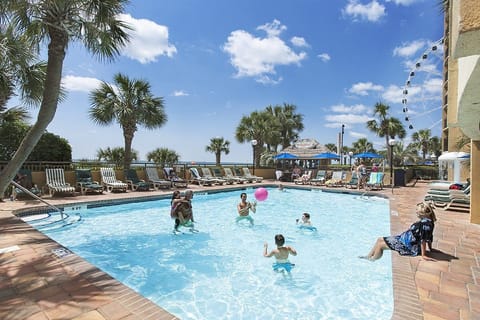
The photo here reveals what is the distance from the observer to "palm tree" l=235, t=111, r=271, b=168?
21500mm

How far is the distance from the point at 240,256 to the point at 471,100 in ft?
15.2

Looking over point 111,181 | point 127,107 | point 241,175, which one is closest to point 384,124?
point 241,175

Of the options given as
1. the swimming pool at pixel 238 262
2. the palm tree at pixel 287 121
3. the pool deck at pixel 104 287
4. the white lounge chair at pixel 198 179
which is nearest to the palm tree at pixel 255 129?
the palm tree at pixel 287 121

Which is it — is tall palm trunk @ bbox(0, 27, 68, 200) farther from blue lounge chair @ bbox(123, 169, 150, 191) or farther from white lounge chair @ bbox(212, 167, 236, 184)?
white lounge chair @ bbox(212, 167, 236, 184)

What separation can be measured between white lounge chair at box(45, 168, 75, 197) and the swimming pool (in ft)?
6.33

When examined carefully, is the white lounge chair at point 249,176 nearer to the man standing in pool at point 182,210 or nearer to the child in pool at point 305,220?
the child in pool at point 305,220

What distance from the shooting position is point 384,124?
24.5m

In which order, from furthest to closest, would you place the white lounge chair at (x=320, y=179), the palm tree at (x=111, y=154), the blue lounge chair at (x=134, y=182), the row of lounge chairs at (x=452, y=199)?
the palm tree at (x=111, y=154) < the white lounge chair at (x=320, y=179) < the blue lounge chair at (x=134, y=182) < the row of lounge chairs at (x=452, y=199)

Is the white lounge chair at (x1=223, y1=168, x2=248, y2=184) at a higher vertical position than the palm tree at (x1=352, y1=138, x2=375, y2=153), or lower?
lower

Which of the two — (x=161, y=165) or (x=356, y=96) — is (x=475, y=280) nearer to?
(x=161, y=165)

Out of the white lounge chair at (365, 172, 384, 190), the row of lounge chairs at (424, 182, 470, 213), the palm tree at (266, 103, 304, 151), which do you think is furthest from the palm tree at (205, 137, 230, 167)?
the row of lounge chairs at (424, 182, 470, 213)

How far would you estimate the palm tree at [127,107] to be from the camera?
1355cm

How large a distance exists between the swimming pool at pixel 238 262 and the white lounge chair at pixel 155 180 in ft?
12.3

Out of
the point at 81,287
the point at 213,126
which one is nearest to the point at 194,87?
the point at 213,126
